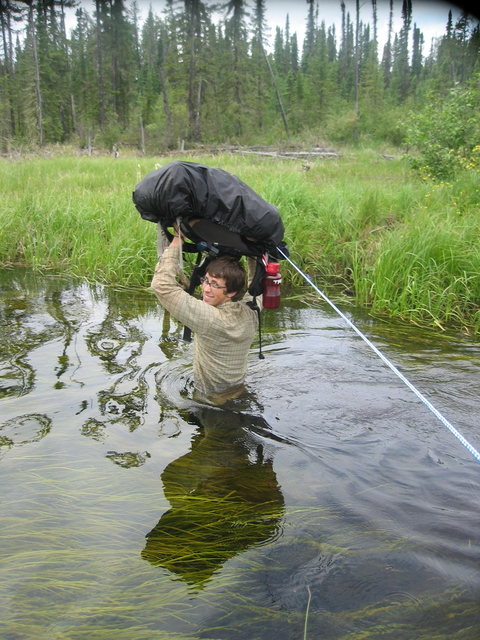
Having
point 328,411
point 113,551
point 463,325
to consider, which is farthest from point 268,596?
point 463,325

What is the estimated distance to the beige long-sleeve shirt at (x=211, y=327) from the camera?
129 inches

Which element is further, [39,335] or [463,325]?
[463,325]

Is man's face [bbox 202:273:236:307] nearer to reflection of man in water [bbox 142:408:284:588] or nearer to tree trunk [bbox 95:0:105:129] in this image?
reflection of man in water [bbox 142:408:284:588]

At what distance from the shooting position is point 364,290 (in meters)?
6.75

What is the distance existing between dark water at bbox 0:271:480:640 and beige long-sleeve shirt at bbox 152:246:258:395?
31cm

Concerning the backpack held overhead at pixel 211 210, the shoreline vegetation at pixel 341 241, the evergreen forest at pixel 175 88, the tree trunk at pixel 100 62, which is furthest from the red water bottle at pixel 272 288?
the tree trunk at pixel 100 62

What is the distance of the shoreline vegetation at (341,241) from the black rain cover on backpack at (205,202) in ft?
11.5

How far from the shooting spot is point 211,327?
342 cm

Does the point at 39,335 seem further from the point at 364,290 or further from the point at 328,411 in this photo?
the point at 364,290

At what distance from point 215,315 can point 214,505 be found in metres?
1.25

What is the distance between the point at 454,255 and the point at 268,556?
205 inches

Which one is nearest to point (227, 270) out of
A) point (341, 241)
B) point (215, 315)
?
point (215, 315)

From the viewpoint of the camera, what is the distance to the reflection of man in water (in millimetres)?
2412

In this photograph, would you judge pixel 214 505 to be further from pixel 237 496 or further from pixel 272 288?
pixel 272 288
